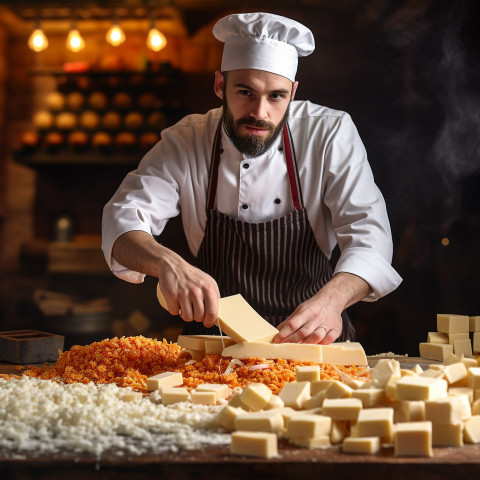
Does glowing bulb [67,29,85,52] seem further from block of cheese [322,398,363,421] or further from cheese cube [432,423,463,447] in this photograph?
cheese cube [432,423,463,447]

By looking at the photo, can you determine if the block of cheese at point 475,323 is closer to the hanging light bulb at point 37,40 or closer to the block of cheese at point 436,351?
the block of cheese at point 436,351

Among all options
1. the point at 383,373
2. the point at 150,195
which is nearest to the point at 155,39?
the point at 150,195

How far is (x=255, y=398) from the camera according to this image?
1384 mm

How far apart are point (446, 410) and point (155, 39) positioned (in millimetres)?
3077

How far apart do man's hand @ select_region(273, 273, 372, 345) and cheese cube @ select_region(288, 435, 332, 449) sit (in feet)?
1.84

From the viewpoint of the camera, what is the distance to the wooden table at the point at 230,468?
1.14 metres

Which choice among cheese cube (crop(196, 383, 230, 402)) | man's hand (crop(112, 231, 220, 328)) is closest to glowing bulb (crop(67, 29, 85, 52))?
man's hand (crop(112, 231, 220, 328))

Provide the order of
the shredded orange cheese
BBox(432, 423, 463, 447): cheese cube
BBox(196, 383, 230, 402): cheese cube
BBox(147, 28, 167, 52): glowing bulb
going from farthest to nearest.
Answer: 1. BBox(147, 28, 167, 52): glowing bulb
2. the shredded orange cheese
3. BBox(196, 383, 230, 402): cheese cube
4. BBox(432, 423, 463, 447): cheese cube

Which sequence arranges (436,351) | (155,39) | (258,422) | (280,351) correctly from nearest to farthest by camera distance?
(258,422), (280,351), (436,351), (155,39)

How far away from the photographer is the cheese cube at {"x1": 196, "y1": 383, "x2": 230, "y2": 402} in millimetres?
1477

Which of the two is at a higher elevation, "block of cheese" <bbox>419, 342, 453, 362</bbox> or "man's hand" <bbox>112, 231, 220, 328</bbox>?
"man's hand" <bbox>112, 231, 220, 328</bbox>

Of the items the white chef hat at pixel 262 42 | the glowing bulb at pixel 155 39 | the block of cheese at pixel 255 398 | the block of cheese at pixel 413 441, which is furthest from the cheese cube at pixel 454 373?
the glowing bulb at pixel 155 39

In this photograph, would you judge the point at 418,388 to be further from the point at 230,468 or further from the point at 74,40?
the point at 74,40

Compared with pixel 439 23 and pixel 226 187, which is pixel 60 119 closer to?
pixel 226 187
